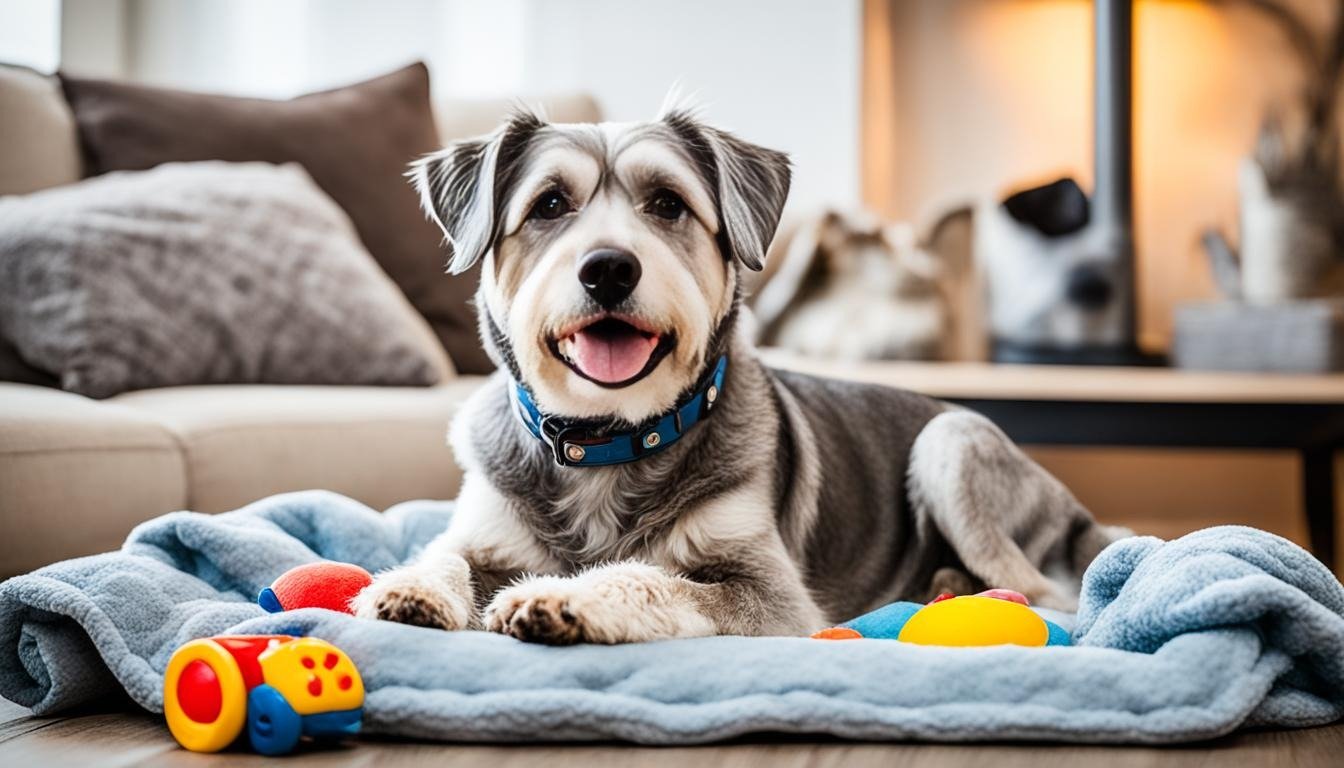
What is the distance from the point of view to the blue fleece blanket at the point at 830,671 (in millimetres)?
1396

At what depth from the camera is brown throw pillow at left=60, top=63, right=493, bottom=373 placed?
11.3 ft

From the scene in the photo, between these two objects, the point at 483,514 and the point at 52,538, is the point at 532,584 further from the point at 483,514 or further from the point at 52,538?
the point at 52,538

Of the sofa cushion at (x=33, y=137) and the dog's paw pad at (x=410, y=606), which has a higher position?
the sofa cushion at (x=33, y=137)

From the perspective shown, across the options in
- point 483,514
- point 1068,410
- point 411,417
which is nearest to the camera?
point 483,514

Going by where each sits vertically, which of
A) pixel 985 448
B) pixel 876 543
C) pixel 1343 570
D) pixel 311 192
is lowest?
pixel 1343 570

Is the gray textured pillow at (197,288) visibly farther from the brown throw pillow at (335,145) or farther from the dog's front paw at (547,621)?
the dog's front paw at (547,621)

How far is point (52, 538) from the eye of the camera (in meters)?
2.26

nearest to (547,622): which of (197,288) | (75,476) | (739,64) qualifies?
(75,476)

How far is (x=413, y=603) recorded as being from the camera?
5.47 ft

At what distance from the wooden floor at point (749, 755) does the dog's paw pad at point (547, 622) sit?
0.15 m

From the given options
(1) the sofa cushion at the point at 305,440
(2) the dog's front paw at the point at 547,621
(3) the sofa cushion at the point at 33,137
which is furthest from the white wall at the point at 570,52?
(2) the dog's front paw at the point at 547,621

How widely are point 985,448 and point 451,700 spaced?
1252mm

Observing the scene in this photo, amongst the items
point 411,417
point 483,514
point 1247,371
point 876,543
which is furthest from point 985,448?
point 1247,371

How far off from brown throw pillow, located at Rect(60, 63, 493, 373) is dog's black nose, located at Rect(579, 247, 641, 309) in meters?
1.86
